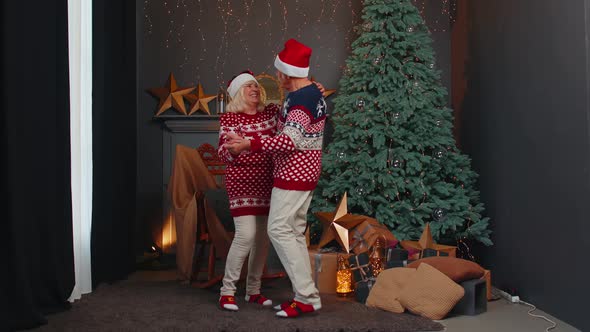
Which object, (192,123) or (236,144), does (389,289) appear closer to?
(236,144)

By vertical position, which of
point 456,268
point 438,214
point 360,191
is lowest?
point 456,268

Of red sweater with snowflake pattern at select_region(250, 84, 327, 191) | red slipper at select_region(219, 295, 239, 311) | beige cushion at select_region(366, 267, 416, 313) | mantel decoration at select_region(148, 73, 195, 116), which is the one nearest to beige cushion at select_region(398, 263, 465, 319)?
beige cushion at select_region(366, 267, 416, 313)

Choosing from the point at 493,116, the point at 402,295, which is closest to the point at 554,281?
the point at 402,295

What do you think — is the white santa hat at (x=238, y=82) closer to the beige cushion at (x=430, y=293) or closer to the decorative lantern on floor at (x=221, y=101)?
the beige cushion at (x=430, y=293)

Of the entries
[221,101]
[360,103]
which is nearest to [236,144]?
[360,103]

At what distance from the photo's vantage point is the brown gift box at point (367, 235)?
12.3 ft

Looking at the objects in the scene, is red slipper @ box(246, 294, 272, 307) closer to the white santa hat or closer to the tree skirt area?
the tree skirt area

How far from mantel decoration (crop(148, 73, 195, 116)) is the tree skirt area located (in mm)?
1887

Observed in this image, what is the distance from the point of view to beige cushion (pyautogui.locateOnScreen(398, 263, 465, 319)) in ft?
9.79

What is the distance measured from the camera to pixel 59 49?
128 inches

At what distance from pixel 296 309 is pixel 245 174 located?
800 millimetres

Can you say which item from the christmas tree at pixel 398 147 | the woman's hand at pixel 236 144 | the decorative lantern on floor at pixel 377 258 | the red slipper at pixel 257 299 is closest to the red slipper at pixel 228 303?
the red slipper at pixel 257 299

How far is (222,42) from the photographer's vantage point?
16.9ft

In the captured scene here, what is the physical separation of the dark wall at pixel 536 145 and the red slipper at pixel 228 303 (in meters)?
1.73
